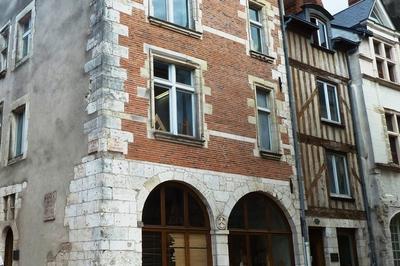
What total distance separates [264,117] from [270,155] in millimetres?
1136

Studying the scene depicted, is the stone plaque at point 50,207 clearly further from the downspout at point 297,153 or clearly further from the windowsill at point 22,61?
the downspout at point 297,153

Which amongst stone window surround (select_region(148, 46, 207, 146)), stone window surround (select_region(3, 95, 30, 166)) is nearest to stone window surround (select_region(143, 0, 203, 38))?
stone window surround (select_region(148, 46, 207, 146))

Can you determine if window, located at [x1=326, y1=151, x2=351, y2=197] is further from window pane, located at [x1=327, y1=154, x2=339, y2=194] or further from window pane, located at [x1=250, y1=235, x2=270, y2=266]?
window pane, located at [x1=250, y1=235, x2=270, y2=266]

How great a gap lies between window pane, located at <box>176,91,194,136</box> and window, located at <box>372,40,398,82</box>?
8706 mm

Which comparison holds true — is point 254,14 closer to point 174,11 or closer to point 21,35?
point 174,11

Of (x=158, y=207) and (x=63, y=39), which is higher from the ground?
(x=63, y=39)

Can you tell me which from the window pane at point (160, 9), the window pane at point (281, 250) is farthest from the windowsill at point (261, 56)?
the window pane at point (281, 250)

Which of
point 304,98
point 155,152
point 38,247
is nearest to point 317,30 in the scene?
point 304,98

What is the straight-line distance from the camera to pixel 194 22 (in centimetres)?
1170

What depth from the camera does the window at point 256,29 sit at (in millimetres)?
13383

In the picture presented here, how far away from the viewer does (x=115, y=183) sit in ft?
30.0

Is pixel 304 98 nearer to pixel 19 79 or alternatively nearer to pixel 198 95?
pixel 198 95

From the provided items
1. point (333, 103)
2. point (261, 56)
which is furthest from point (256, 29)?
point (333, 103)

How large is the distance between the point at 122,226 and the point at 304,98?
7.45 meters
